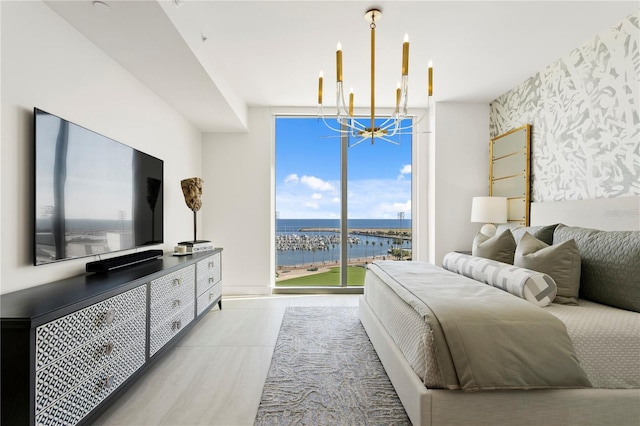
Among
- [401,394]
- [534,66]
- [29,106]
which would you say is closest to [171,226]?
[29,106]

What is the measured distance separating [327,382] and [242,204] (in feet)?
9.52

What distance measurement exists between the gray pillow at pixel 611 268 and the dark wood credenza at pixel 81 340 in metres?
2.74

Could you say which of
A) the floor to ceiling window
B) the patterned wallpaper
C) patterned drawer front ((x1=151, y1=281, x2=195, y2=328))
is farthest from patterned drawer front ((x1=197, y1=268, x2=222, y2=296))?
the patterned wallpaper

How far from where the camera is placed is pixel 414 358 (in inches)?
62.2

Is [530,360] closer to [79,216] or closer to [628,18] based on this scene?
[79,216]

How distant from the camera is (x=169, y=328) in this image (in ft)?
7.79

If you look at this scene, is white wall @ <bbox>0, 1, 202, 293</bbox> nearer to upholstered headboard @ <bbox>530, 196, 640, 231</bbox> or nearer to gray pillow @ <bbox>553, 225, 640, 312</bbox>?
gray pillow @ <bbox>553, 225, 640, 312</bbox>

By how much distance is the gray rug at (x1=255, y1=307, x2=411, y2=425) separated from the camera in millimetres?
1721

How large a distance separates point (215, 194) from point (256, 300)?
61.6 inches

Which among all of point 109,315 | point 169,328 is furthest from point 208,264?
point 109,315

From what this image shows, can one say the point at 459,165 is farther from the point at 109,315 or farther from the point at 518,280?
the point at 109,315

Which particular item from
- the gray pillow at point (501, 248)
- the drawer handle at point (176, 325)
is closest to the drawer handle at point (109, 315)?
the drawer handle at point (176, 325)

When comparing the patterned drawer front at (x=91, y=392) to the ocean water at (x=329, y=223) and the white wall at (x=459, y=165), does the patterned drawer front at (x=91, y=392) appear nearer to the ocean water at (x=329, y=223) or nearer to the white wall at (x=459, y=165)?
the ocean water at (x=329, y=223)

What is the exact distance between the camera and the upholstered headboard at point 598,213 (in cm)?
231
